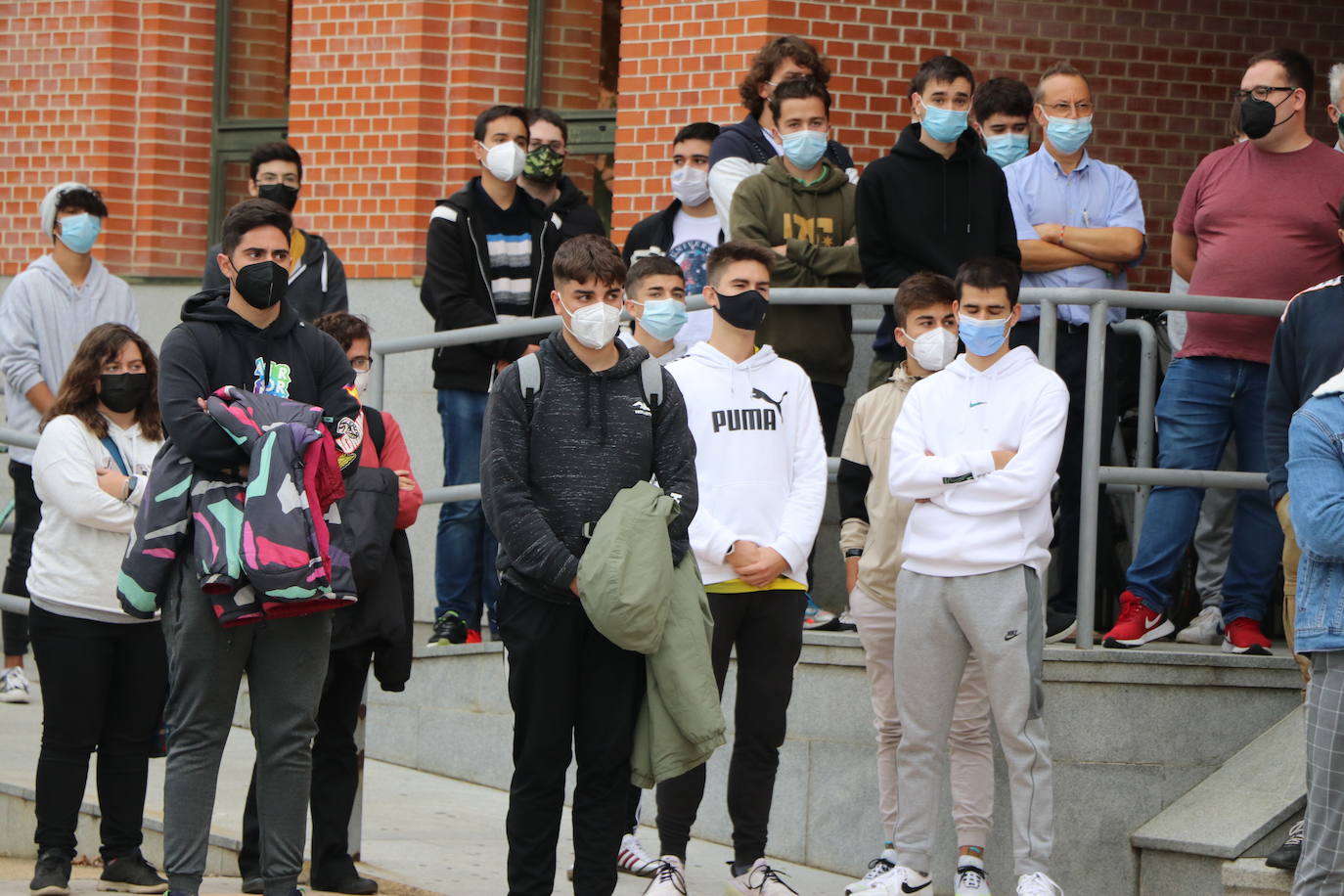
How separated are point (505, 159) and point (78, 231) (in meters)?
2.09

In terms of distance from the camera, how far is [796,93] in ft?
25.2

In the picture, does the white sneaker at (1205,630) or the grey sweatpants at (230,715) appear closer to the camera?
the grey sweatpants at (230,715)

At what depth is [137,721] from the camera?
656 centimetres

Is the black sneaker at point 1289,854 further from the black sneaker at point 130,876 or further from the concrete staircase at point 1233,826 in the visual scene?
the black sneaker at point 130,876

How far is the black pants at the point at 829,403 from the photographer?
25.6ft

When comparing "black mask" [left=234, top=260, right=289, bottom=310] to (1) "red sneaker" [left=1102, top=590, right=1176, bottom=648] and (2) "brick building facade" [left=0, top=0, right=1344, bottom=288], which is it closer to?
(1) "red sneaker" [left=1102, top=590, right=1176, bottom=648]

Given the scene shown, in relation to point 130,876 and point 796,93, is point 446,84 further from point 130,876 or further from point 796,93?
point 130,876

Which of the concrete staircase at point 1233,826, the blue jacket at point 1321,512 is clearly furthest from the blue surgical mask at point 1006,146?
the blue jacket at point 1321,512

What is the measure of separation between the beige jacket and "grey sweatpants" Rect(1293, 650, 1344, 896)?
170 centimetres

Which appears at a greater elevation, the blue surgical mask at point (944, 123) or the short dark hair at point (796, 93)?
the short dark hair at point (796, 93)

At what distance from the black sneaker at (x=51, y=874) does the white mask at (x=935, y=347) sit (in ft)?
10.5

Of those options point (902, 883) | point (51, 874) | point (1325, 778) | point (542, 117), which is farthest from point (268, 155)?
point (1325, 778)

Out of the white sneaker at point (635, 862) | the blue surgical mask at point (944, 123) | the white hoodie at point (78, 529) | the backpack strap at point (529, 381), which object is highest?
the blue surgical mask at point (944, 123)

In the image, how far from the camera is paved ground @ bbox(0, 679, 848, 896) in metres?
6.74
